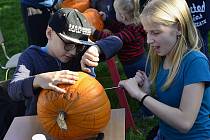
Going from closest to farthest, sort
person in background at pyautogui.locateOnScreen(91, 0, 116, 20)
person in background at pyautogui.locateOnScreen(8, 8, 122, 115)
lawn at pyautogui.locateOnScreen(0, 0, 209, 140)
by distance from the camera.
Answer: person in background at pyautogui.locateOnScreen(8, 8, 122, 115) → lawn at pyautogui.locateOnScreen(0, 0, 209, 140) → person in background at pyautogui.locateOnScreen(91, 0, 116, 20)

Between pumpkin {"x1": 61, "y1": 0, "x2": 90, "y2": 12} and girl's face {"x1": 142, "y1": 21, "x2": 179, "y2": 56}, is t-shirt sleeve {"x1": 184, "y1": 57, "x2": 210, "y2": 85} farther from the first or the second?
pumpkin {"x1": 61, "y1": 0, "x2": 90, "y2": 12}

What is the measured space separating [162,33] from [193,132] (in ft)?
1.83

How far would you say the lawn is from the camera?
3801mm

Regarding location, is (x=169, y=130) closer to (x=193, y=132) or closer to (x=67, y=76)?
(x=193, y=132)

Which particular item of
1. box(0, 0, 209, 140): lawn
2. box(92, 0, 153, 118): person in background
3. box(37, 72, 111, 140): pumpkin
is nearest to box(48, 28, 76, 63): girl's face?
box(37, 72, 111, 140): pumpkin

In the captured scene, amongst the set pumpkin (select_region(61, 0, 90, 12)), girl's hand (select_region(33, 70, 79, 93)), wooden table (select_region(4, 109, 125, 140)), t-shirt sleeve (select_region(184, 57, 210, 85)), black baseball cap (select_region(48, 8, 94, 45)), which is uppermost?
black baseball cap (select_region(48, 8, 94, 45))

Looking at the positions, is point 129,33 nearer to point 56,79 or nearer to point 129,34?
point 129,34

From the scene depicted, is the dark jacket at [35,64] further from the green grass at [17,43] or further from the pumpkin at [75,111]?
the green grass at [17,43]

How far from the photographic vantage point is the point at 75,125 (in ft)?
6.23

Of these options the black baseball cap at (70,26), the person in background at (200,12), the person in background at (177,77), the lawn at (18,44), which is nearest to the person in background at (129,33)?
the lawn at (18,44)

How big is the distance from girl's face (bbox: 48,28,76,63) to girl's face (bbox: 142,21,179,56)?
473 mm

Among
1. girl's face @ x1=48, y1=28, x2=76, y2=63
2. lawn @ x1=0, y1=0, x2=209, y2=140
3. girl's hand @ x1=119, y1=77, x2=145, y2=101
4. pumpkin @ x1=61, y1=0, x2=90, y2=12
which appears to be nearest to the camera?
girl's hand @ x1=119, y1=77, x2=145, y2=101

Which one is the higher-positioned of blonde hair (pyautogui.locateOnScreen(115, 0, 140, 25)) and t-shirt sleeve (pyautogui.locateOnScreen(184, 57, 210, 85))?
blonde hair (pyautogui.locateOnScreen(115, 0, 140, 25))

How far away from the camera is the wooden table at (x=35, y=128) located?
6.55ft
